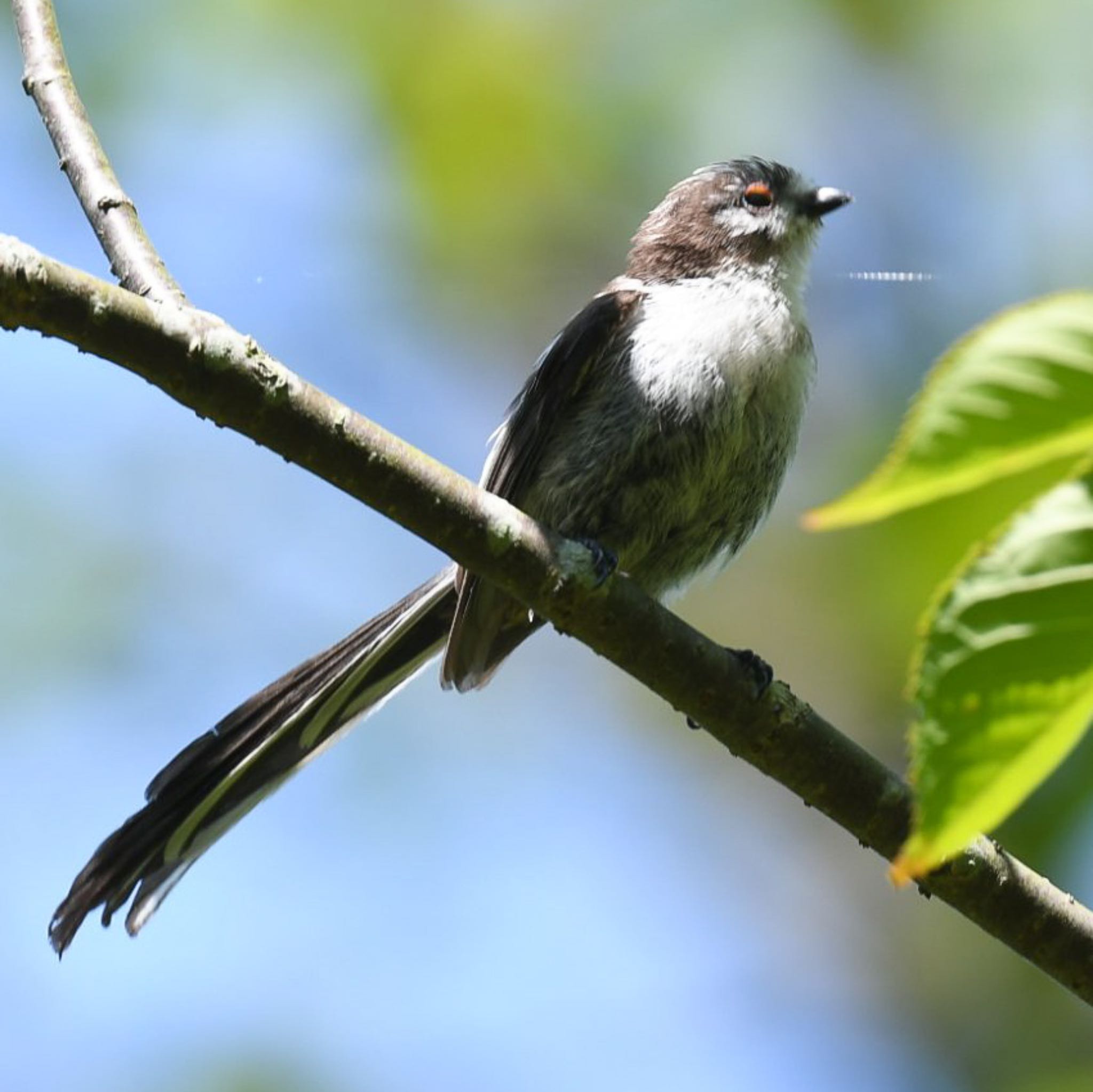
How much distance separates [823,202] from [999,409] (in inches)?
139

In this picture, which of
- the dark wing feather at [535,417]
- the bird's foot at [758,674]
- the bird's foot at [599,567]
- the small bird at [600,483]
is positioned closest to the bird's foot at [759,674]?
the bird's foot at [758,674]

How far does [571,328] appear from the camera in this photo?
3816 mm

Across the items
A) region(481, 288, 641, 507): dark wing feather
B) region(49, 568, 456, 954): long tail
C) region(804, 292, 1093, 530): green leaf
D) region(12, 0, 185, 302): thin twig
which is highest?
region(481, 288, 641, 507): dark wing feather

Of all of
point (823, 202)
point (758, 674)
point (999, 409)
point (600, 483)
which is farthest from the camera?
point (823, 202)

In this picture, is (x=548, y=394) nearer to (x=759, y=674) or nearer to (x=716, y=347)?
(x=716, y=347)

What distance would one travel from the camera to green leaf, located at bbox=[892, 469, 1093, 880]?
98 centimetres

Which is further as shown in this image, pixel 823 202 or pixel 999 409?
pixel 823 202

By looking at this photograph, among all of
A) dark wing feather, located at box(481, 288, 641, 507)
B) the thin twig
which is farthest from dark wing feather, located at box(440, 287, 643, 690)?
the thin twig

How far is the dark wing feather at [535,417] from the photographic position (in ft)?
11.6

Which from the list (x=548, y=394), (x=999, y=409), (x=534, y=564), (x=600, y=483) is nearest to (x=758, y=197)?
(x=548, y=394)

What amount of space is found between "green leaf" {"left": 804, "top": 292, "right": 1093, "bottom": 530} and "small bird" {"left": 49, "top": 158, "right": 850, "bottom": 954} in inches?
85.8

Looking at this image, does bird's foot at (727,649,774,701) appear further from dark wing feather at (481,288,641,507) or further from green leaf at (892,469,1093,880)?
green leaf at (892,469,1093,880)

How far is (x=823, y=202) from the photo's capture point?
14.3 ft

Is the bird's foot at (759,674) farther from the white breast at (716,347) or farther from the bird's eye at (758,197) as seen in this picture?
the bird's eye at (758,197)
